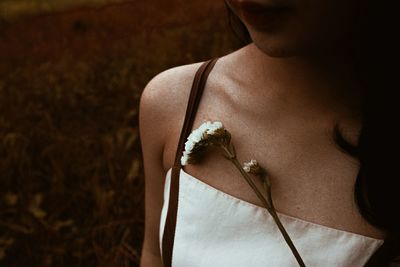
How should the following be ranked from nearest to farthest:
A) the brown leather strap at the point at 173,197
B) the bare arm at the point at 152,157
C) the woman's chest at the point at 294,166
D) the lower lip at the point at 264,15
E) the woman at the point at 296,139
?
the lower lip at the point at 264,15, the woman at the point at 296,139, the woman's chest at the point at 294,166, the brown leather strap at the point at 173,197, the bare arm at the point at 152,157

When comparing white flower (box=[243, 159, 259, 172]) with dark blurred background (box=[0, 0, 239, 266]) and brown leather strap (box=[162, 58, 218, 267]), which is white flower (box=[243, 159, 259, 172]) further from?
dark blurred background (box=[0, 0, 239, 266])

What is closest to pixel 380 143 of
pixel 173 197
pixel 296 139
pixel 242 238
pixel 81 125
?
pixel 296 139

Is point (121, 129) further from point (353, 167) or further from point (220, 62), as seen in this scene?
point (353, 167)

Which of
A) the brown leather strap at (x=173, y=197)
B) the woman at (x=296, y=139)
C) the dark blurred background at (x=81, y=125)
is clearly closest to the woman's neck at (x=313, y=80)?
the woman at (x=296, y=139)

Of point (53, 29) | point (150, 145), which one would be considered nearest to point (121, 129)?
point (150, 145)

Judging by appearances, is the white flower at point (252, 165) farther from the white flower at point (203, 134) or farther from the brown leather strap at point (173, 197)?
the brown leather strap at point (173, 197)

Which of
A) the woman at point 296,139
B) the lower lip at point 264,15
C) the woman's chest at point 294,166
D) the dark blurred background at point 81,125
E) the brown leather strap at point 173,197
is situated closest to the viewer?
the lower lip at point 264,15

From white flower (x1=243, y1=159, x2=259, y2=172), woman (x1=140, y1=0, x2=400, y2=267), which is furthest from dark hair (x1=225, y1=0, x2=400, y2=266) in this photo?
white flower (x1=243, y1=159, x2=259, y2=172)

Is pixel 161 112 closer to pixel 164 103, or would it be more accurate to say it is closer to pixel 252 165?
pixel 164 103
